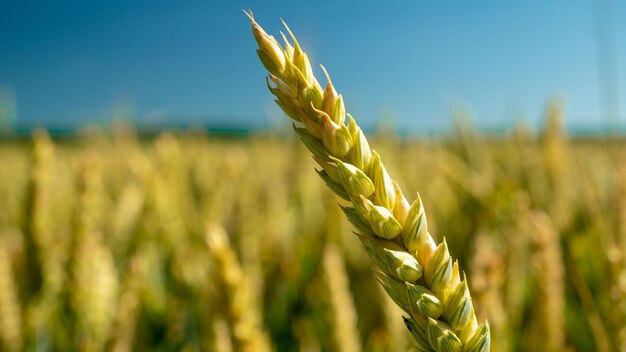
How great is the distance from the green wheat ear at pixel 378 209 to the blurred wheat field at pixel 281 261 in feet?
0.97

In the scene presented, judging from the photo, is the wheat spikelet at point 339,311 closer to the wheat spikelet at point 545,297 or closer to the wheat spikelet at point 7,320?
the wheat spikelet at point 545,297

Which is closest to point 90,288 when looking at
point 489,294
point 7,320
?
point 7,320

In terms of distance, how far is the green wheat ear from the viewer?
254mm

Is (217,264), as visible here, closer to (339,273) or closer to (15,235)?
(339,273)

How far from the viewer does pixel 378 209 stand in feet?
0.83

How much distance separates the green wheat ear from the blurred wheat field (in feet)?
0.97

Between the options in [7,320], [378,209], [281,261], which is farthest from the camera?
[281,261]

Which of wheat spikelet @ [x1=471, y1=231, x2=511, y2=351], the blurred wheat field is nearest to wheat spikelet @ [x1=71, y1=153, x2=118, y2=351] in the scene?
the blurred wheat field

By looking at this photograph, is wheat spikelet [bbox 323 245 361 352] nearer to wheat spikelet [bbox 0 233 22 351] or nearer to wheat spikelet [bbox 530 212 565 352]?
wheat spikelet [bbox 530 212 565 352]

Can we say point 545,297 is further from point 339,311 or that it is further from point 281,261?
point 281,261

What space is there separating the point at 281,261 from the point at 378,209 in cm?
100

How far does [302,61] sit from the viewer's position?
10.3 inches

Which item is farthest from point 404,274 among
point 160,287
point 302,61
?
point 160,287

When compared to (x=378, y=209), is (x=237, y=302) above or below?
below
